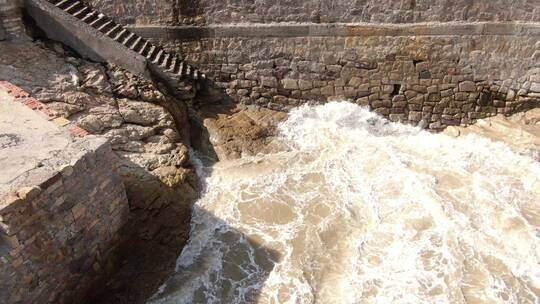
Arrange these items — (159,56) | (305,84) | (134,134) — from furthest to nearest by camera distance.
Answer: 1. (305,84)
2. (159,56)
3. (134,134)

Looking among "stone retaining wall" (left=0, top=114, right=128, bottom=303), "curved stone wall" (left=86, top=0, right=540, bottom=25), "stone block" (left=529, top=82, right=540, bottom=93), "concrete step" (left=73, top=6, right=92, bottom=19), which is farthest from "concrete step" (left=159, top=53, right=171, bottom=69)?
"stone block" (left=529, top=82, right=540, bottom=93)

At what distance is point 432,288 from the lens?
5598 millimetres

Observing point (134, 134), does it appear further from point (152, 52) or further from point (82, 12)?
point (82, 12)

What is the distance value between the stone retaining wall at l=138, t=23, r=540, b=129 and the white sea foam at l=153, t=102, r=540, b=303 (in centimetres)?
82

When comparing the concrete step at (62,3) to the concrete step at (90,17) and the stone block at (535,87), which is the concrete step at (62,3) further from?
the stone block at (535,87)

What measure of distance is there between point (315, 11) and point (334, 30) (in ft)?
1.72

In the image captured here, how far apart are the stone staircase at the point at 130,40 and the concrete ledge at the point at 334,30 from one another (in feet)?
0.87

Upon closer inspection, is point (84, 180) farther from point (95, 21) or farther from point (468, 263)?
point (468, 263)

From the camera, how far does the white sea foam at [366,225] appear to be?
18.7ft

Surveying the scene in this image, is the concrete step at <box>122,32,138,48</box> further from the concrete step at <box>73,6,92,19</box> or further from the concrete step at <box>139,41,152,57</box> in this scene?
the concrete step at <box>73,6,92,19</box>

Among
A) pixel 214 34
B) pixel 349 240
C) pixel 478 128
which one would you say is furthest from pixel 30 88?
pixel 478 128

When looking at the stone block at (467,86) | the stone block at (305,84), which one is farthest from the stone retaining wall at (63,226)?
the stone block at (467,86)

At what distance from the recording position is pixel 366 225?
6.68m

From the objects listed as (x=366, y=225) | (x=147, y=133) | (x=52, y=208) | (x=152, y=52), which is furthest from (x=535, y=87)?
(x=52, y=208)
